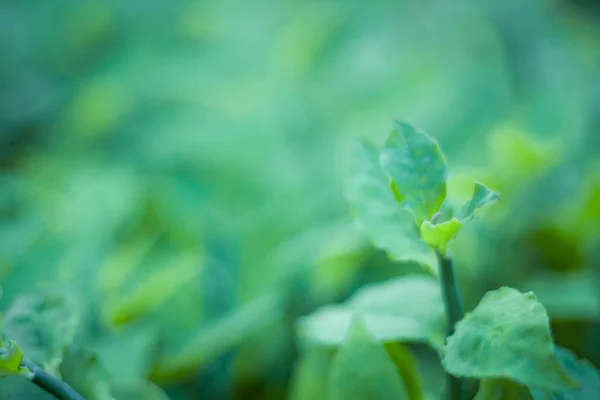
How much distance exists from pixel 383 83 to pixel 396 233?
67 cm

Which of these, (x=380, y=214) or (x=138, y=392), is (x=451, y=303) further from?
(x=138, y=392)

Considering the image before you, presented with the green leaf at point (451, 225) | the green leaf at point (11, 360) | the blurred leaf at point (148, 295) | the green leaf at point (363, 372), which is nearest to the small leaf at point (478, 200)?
the green leaf at point (451, 225)

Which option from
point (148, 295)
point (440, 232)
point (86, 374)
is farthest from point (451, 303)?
point (148, 295)

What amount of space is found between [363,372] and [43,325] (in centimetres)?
17

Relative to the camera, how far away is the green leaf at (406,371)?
0.35m

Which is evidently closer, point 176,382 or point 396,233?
point 396,233

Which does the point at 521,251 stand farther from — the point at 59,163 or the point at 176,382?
the point at 59,163

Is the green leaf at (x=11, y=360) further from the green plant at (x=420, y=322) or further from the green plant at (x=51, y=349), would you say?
the green plant at (x=420, y=322)

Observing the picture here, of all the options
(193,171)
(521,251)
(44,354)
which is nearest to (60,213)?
(193,171)

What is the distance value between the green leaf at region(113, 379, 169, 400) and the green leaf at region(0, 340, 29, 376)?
0.37 feet

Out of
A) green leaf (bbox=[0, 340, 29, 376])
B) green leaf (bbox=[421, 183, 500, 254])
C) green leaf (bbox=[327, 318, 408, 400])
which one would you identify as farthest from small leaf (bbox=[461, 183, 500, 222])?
green leaf (bbox=[0, 340, 29, 376])

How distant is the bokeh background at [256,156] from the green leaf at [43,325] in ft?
0.06

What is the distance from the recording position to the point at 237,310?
0.53 meters

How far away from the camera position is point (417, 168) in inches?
11.3
